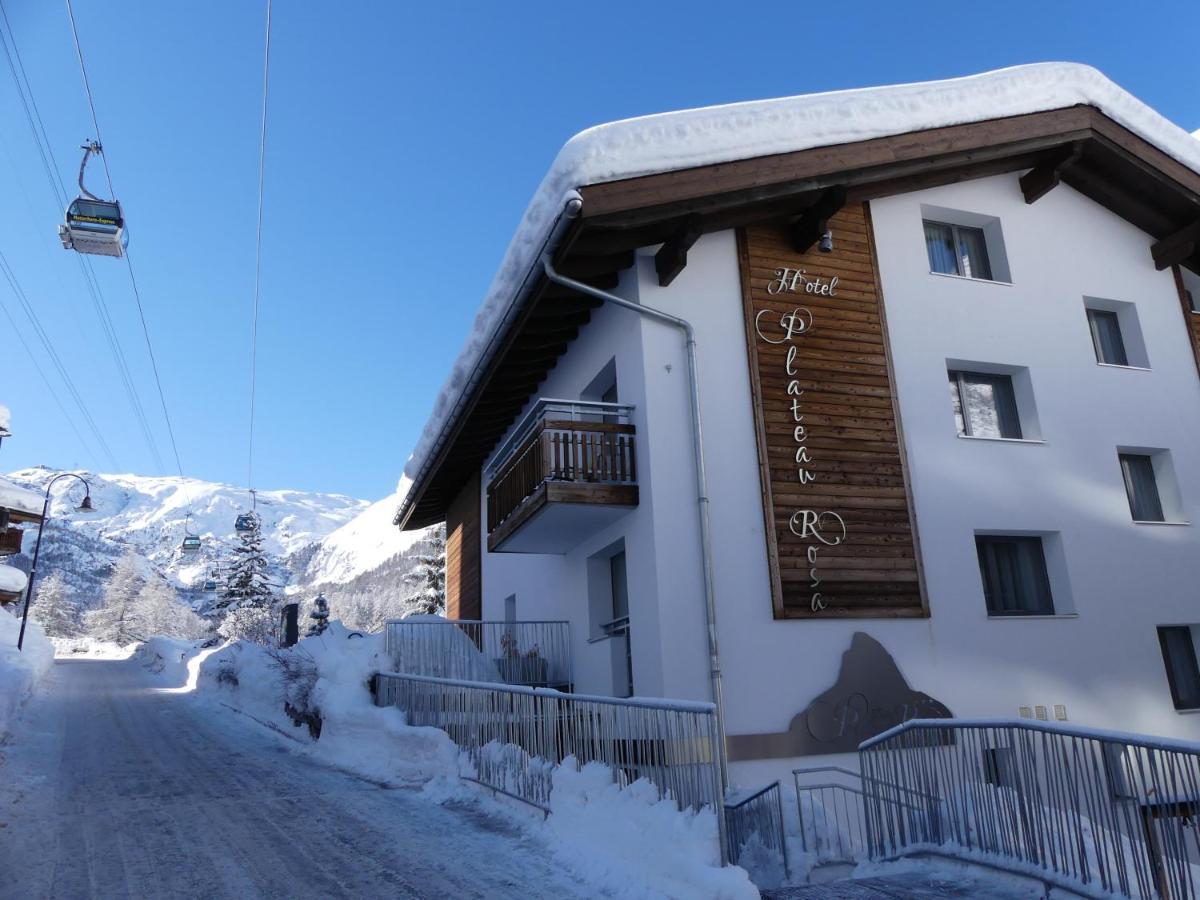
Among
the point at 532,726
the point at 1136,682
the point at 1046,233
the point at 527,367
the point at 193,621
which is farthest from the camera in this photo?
the point at 193,621

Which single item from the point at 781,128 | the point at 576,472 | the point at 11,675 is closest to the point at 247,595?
the point at 11,675

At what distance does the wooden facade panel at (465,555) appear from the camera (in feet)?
71.2

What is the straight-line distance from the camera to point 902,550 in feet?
40.0

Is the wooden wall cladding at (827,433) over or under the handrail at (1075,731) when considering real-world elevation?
over

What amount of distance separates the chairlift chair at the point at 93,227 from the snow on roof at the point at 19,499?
22.0 meters

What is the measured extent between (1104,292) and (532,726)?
12.7 metres

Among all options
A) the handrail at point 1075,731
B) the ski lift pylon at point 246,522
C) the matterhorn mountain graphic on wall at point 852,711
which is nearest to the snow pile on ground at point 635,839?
the handrail at point 1075,731

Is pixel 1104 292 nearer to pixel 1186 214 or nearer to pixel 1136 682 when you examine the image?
pixel 1186 214

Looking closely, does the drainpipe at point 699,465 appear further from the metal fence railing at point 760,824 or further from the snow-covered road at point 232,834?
the snow-covered road at point 232,834

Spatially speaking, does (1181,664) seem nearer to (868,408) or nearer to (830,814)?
(868,408)

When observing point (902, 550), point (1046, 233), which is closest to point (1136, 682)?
point (902, 550)

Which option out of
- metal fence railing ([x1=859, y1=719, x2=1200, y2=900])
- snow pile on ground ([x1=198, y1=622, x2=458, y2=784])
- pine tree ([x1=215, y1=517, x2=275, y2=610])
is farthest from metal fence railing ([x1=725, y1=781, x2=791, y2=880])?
pine tree ([x1=215, y1=517, x2=275, y2=610])

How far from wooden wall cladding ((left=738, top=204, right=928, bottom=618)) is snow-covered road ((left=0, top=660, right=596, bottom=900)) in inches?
214

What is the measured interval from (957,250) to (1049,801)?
1091 cm
